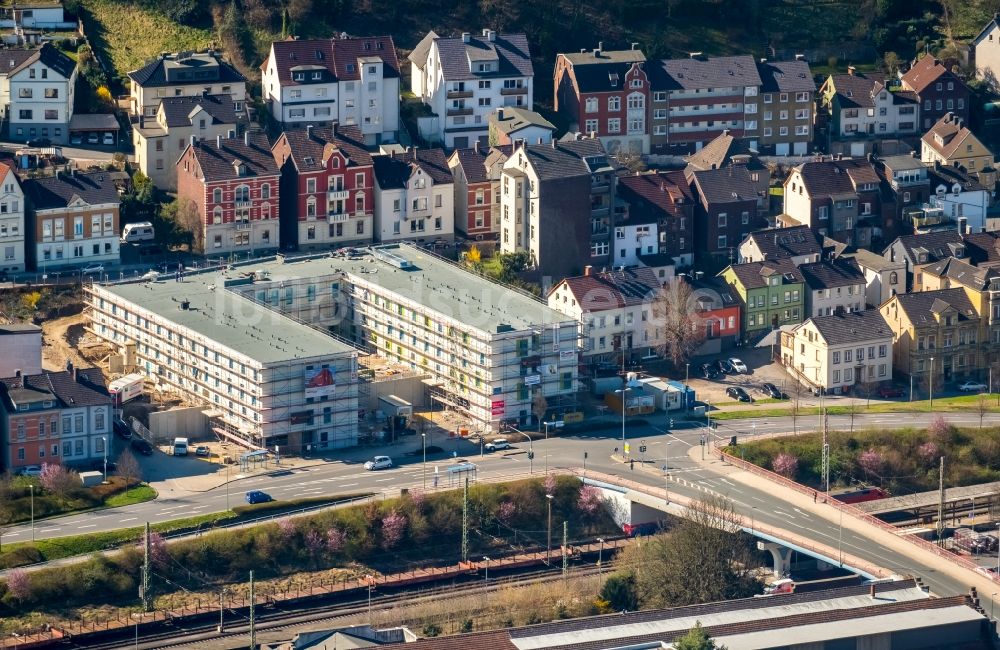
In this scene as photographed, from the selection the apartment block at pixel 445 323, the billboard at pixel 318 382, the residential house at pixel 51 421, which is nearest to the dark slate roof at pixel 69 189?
the apartment block at pixel 445 323

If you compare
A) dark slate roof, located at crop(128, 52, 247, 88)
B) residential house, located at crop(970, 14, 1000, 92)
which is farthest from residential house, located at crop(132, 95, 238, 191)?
residential house, located at crop(970, 14, 1000, 92)

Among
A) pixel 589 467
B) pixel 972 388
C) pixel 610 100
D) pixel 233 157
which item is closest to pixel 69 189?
pixel 233 157

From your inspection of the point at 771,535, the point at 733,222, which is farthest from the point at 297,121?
the point at 771,535

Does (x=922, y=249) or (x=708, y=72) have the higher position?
(x=708, y=72)

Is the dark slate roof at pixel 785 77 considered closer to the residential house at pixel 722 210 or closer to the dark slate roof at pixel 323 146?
the residential house at pixel 722 210

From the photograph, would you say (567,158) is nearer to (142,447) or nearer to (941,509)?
(941,509)
